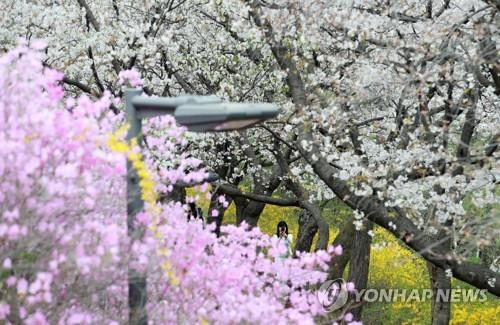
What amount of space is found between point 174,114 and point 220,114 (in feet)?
1.33

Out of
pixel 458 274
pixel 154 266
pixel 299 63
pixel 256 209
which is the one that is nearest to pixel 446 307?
pixel 458 274

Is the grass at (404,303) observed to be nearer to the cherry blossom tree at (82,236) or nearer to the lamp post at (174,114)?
the cherry blossom tree at (82,236)

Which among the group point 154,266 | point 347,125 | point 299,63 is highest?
point 299,63

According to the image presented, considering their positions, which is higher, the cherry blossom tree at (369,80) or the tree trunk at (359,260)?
the cherry blossom tree at (369,80)

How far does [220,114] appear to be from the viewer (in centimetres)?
457

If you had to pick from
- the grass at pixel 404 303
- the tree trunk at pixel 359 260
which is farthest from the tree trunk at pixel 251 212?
the tree trunk at pixel 359 260

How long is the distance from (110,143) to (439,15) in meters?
5.76

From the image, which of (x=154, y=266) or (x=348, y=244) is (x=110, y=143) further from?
(x=348, y=244)

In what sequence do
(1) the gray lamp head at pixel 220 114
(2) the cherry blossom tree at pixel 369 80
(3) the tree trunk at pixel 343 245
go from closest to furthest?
(1) the gray lamp head at pixel 220 114
(2) the cherry blossom tree at pixel 369 80
(3) the tree trunk at pixel 343 245

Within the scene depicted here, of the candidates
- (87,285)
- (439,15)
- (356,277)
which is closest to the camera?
(87,285)

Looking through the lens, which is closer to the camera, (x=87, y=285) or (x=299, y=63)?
(x=87, y=285)

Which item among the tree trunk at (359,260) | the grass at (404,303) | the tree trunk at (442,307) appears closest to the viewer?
the tree trunk at (442,307)

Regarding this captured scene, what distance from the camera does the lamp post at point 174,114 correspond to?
4.62 m

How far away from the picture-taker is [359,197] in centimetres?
920
